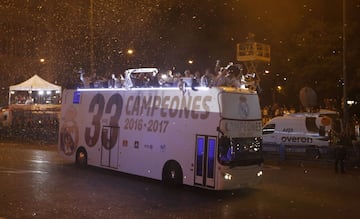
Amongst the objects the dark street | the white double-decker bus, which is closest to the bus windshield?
the white double-decker bus

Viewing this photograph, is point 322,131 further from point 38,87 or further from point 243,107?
point 38,87

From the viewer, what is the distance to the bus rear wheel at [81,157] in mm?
18141

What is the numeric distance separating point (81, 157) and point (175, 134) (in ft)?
17.0

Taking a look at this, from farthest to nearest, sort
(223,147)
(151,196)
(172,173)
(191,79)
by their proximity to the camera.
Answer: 1. (172,173)
2. (191,79)
3. (223,147)
4. (151,196)

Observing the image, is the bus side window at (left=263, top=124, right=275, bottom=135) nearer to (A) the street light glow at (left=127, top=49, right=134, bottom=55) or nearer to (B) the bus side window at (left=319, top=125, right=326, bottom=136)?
(B) the bus side window at (left=319, top=125, right=326, bottom=136)

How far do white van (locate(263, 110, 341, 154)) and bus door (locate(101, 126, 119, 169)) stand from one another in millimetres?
8815

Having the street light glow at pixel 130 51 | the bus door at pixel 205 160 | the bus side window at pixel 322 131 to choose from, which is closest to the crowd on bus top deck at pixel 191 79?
the bus door at pixel 205 160

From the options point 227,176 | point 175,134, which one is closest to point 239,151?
point 227,176

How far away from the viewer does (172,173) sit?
572 inches

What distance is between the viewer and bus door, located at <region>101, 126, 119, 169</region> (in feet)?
54.6

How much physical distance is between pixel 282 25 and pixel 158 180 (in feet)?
56.8

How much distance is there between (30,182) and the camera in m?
14.4

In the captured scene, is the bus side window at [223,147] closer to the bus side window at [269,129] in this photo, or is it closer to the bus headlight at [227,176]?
the bus headlight at [227,176]

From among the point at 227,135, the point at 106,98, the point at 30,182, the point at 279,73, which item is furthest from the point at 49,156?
the point at 279,73
